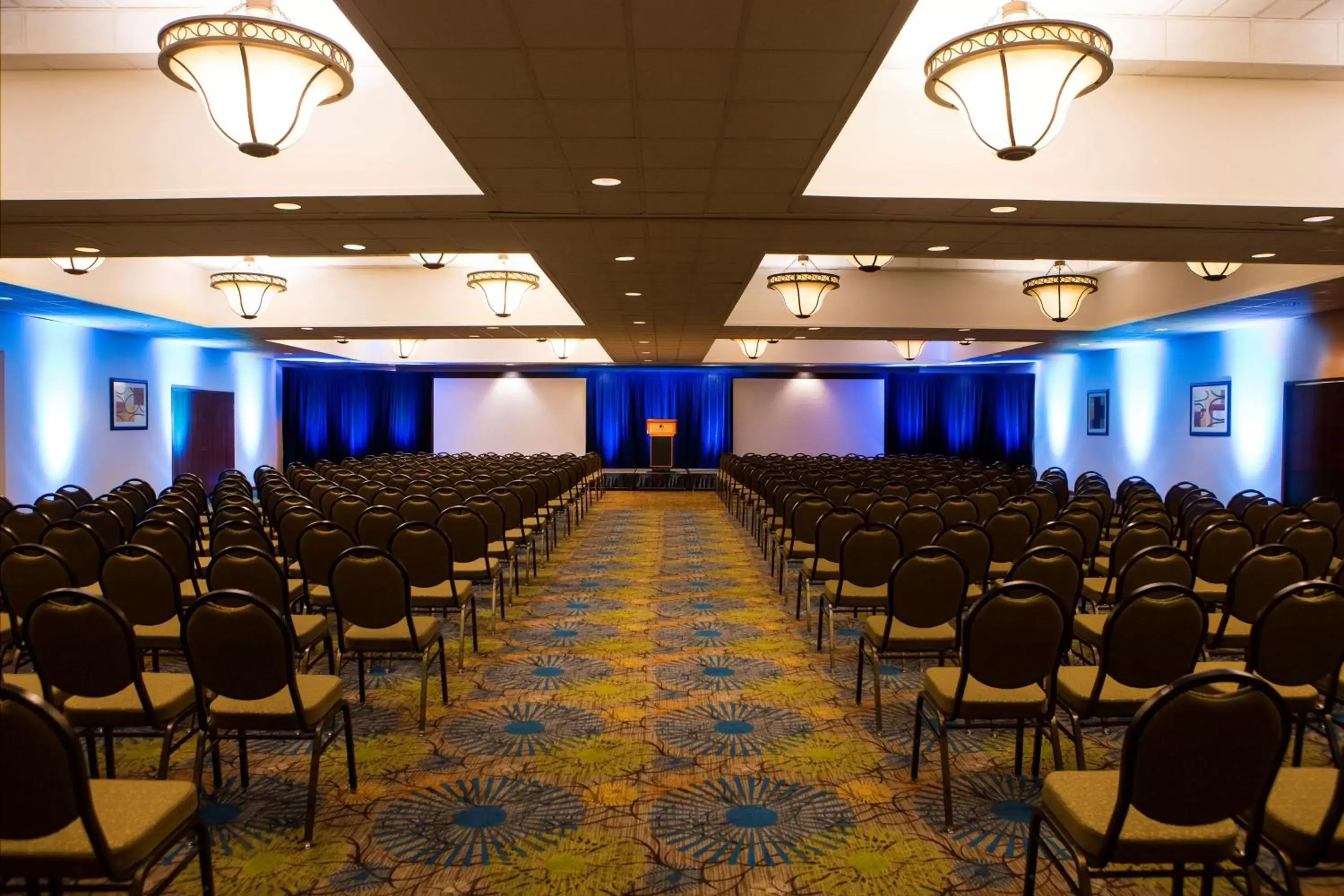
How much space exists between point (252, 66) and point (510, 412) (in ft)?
67.6

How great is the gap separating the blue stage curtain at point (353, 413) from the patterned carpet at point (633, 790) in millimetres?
19219

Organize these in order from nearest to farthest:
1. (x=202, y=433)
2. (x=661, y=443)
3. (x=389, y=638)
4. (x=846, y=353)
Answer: (x=389, y=638)
(x=202, y=433)
(x=846, y=353)
(x=661, y=443)

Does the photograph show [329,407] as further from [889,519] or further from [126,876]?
[126,876]

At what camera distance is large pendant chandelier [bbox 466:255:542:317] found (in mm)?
10680

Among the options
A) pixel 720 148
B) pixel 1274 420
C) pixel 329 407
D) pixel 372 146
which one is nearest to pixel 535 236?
pixel 372 146

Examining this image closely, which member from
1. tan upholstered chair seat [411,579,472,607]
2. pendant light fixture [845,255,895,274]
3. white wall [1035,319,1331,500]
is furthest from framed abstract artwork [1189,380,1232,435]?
tan upholstered chair seat [411,579,472,607]

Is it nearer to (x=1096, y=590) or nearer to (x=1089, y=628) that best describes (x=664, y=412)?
(x=1096, y=590)

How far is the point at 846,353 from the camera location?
65.0 ft

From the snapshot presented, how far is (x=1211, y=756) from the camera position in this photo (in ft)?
7.52

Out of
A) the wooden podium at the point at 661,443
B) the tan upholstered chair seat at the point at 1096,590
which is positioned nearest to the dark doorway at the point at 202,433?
the wooden podium at the point at 661,443

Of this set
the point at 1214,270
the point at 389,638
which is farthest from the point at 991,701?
the point at 1214,270

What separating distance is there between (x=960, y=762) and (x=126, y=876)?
11.7 feet

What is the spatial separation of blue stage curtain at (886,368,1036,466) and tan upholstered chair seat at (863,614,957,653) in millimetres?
20866

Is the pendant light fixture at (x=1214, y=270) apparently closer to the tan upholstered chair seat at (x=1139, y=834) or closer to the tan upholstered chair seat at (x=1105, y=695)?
the tan upholstered chair seat at (x=1105, y=695)
